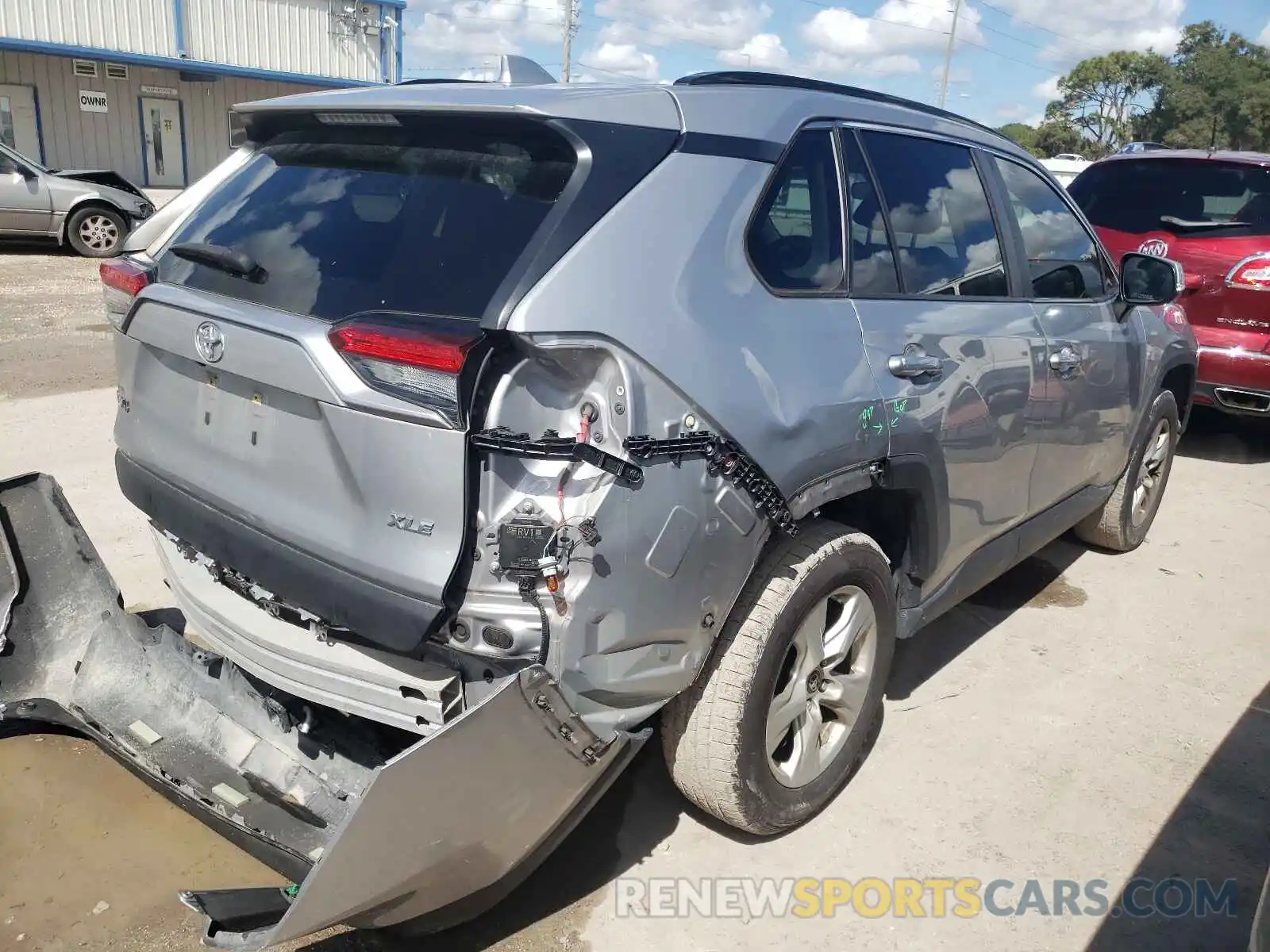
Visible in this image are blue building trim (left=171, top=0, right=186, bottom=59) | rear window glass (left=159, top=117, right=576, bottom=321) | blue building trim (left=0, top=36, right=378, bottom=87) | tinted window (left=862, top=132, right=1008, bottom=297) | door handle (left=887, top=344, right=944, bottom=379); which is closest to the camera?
rear window glass (left=159, top=117, right=576, bottom=321)

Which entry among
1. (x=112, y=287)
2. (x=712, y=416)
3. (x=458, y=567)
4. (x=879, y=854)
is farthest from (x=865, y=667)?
(x=112, y=287)

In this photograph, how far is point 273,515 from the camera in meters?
2.32

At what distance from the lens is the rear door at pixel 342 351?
2047 mm

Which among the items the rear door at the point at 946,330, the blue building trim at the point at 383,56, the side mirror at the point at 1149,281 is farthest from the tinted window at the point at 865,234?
the blue building trim at the point at 383,56

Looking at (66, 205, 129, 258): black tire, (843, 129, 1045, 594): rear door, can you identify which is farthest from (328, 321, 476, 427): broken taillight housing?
(66, 205, 129, 258): black tire

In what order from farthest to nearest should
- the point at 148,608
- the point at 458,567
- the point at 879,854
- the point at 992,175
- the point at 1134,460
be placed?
1. the point at 1134,460
2. the point at 148,608
3. the point at 992,175
4. the point at 879,854
5. the point at 458,567

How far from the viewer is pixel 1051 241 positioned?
391 centimetres

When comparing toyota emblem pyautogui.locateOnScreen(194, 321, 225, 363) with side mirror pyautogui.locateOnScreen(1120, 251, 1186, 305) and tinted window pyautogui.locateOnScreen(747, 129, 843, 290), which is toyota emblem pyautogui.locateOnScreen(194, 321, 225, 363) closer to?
tinted window pyautogui.locateOnScreen(747, 129, 843, 290)

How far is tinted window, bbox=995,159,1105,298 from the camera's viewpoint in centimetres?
372

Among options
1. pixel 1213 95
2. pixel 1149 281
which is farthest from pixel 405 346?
pixel 1213 95

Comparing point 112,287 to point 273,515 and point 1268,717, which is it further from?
point 1268,717

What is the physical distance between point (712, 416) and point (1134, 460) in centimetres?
343

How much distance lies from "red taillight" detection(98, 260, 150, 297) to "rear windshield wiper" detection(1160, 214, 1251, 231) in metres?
6.41

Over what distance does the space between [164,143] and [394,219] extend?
79.8 ft
